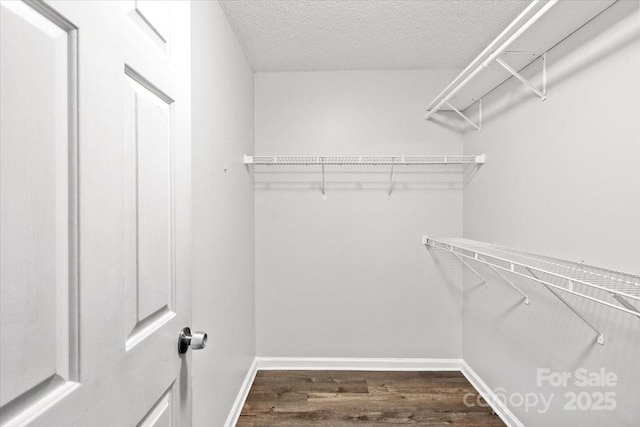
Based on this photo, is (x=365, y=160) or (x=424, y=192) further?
(x=424, y=192)

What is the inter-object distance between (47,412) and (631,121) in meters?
1.75

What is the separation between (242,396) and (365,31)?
7.93 ft

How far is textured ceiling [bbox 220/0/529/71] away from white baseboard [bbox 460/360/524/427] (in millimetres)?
2269

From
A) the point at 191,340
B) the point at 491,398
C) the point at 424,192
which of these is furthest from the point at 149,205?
the point at 491,398

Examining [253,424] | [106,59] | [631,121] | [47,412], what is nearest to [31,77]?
[106,59]

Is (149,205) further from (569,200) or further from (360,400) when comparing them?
(360,400)

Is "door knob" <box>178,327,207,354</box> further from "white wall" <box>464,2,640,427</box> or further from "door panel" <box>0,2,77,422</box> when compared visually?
"white wall" <box>464,2,640,427</box>

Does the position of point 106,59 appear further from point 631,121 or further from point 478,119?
point 478,119

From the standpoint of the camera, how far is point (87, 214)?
50 cm

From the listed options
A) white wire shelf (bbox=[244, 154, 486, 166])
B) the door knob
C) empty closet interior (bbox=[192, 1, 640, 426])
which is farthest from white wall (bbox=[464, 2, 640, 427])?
the door knob

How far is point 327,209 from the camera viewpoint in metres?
2.59

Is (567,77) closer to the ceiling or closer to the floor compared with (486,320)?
closer to the ceiling

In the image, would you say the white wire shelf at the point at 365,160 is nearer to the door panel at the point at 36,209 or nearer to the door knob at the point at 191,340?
the door knob at the point at 191,340

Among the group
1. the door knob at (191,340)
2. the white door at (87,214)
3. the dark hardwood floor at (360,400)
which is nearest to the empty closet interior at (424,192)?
the dark hardwood floor at (360,400)
